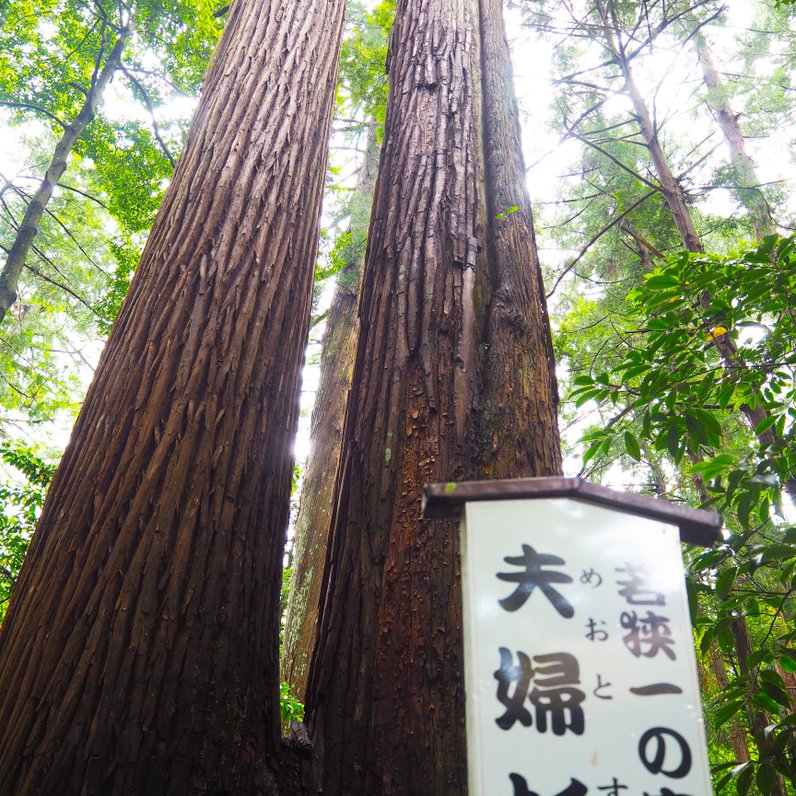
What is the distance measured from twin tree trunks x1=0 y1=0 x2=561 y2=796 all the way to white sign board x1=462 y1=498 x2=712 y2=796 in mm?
414

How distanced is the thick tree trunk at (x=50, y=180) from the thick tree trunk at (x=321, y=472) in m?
2.78

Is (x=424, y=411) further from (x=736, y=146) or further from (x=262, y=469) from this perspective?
(x=736, y=146)

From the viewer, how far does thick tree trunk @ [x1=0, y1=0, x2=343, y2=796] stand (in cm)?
111

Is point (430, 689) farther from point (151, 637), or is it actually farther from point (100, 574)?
point (100, 574)

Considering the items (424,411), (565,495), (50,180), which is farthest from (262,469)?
(50,180)

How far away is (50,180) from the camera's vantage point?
18.2 feet

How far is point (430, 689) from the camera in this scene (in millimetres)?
1255

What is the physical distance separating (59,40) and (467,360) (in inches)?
269

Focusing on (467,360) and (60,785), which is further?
(467,360)

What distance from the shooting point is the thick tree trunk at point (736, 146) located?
5.44m

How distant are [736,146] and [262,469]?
8023 mm

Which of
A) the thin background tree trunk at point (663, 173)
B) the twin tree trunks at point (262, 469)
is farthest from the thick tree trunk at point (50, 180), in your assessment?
the thin background tree trunk at point (663, 173)

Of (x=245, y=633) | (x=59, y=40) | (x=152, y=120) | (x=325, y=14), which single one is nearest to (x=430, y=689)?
(x=245, y=633)

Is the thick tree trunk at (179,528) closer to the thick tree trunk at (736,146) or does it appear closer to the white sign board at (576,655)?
the white sign board at (576,655)
